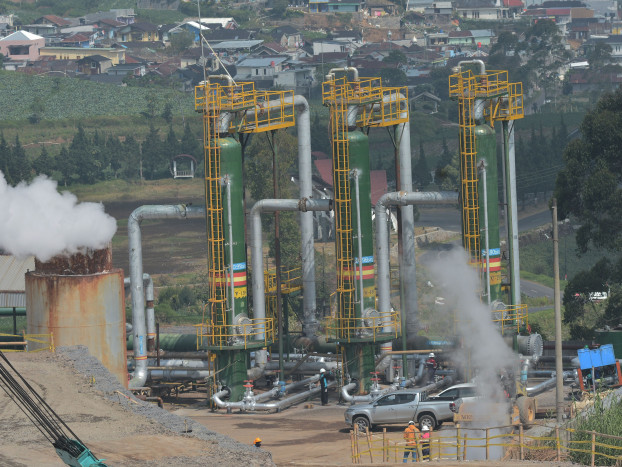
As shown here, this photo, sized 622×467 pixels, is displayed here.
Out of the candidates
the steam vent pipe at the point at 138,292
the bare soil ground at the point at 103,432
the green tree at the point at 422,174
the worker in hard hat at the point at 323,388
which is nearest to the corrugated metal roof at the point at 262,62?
the green tree at the point at 422,174

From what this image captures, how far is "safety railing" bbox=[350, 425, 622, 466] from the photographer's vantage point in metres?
34.0

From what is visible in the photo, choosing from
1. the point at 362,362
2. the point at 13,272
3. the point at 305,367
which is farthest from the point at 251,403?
the point at 13,272

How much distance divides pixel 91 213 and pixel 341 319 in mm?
10095

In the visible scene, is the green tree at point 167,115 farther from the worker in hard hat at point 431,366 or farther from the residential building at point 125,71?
the worker in hard hat at point 431,366

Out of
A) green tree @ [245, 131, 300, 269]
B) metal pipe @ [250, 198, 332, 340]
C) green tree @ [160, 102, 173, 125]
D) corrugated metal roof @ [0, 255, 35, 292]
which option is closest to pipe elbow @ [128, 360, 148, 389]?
Result: metal pipe @ [250, 198, 332, 340]

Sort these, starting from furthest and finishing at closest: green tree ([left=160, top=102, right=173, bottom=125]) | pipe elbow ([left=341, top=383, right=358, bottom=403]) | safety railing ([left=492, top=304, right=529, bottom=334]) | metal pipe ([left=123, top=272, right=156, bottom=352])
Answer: green tree ([left=160, top=102, right=173, bottom=125]) < metal pipe ([left=123, top=272, right=156, bottom=352]) < pipe elbow ([left=341, top=383, right=358, bottom=403]) < safety railing ([left=492, top=304, right=529, bottom=334])

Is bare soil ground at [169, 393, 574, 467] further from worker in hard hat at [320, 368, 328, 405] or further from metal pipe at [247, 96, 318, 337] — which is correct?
metal pipe at [247, 96, 318, 337]

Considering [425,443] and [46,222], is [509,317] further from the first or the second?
[46,222]

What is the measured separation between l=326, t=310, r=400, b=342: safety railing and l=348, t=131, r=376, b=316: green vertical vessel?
0.54 meters

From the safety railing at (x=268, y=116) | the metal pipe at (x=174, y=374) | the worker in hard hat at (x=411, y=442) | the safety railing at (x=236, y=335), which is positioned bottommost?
the metal pipe at (x=174, y=374)

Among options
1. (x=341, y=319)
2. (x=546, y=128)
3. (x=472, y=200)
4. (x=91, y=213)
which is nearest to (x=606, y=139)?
(x=472, y=200)

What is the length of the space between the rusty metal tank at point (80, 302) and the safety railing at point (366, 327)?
→ 8.16m

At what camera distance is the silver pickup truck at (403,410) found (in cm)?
4159

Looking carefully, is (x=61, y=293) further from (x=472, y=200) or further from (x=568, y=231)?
(x=568, y=231)
